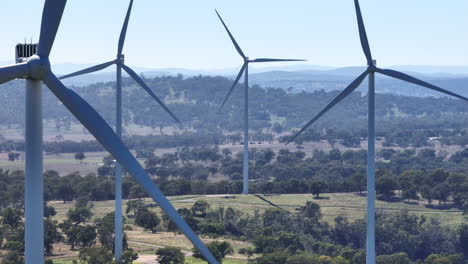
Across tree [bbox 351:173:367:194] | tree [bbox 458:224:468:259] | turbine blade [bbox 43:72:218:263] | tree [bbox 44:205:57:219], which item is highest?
turbine blade [bbox 43:72:218:263]

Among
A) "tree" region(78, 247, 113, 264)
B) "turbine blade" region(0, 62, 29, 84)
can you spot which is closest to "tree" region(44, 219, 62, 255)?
"tree" region(78, 247, 113, 264)

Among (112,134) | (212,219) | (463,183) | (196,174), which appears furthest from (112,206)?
(112,134)

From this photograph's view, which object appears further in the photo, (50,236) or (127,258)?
(50,236)

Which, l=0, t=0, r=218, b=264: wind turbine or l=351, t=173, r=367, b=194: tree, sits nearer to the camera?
l=0, t=0, r=218, b=264: wind turbine

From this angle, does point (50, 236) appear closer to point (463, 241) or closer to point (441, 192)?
point (463, 241)

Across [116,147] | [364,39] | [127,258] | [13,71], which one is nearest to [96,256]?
[127,258]

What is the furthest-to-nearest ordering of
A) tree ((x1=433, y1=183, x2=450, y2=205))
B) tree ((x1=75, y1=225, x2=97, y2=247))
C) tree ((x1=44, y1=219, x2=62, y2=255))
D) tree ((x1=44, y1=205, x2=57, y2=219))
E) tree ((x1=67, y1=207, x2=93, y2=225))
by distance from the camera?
tree ((x1=433, y1=183, x2=450, y2=205)) < tree ((x1=44, y1=205, x2=57, y2=219)) < tree ((x1=67, y1=207, x2=93, y2=225)) < tree ((x1=75, y1=225, x2=97, y2=247)) < tree ((x1=44, y1=219, x2=62, y2=255))

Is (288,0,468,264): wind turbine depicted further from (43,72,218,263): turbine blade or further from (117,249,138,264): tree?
(117,249,138,264): tree
